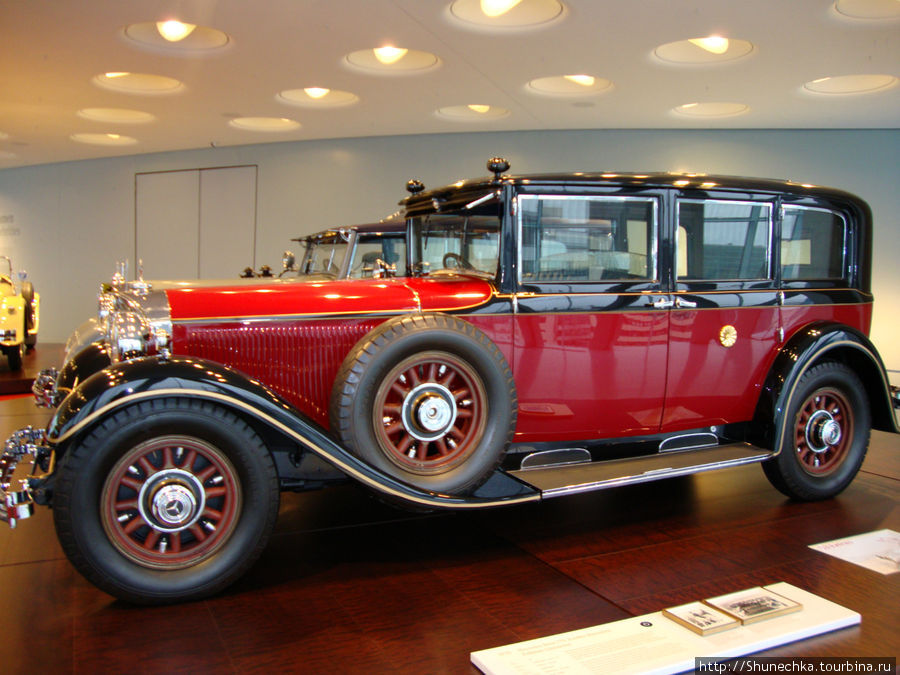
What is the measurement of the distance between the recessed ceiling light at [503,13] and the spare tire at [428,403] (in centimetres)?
484

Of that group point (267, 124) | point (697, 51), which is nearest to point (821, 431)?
point (697, 51)

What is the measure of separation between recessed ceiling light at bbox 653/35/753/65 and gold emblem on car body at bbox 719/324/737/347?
5.05m

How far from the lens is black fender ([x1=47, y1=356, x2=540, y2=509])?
225 centimetres

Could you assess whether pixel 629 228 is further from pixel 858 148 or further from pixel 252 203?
pixel 252 203

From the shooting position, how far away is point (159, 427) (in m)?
2.36

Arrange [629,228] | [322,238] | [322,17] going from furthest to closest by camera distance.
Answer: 1. [322,238]
2. [322,17]
3. [629,228]

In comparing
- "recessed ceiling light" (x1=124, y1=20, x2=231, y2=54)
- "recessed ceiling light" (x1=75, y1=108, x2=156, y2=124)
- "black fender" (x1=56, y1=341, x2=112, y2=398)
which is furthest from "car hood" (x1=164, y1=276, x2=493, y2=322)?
"recessed ceiling light" (x1=75, y1=108, x2=156, y2=124)

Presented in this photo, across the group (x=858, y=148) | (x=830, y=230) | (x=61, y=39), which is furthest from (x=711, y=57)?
(x=61, y=39)

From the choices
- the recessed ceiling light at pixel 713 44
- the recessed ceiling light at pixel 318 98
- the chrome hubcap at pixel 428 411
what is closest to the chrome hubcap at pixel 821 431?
the chrome hubcap at pixel 428 411

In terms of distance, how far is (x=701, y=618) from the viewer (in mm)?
2270

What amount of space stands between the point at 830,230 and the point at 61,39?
7502mm

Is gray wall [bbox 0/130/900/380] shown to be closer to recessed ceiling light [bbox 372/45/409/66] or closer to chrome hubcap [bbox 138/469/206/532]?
recessed ceiling light [bbox 372/45/409/66]

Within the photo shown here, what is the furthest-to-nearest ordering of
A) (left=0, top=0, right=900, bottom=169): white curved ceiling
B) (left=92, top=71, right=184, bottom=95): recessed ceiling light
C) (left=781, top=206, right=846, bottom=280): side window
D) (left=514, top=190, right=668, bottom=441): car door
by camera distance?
(left=92, top=71, right=184, bottom=95): recessed ceiling light → (left=0, top=0, right=900, bottom=169): white curved ceiling → (left=781, top=206, right=846, bottom=280): side window → (left=514, top=190, right=668, bottom=441): car door

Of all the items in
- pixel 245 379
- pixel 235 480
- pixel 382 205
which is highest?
pixel 382 205
